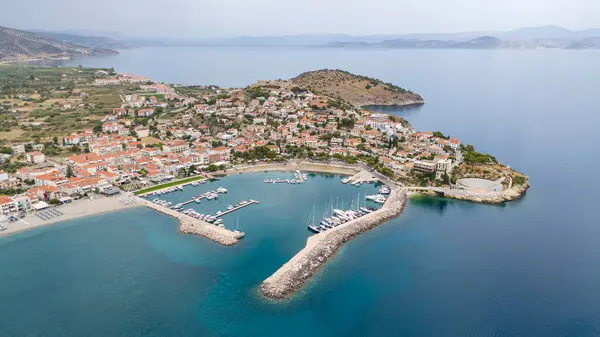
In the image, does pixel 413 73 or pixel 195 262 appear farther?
pixel 413 73

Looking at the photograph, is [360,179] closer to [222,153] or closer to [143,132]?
[222,153]

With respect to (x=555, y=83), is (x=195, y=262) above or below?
below

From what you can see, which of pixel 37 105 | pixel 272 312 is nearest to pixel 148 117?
pixel 37 105

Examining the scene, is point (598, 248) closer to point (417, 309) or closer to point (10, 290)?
point (417, 309)

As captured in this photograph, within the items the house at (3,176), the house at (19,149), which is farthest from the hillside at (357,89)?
the house at (3,176)

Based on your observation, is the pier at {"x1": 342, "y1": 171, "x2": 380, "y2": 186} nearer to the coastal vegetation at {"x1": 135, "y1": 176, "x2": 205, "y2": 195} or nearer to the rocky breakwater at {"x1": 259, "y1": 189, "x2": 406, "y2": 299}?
the rocky breakwater at {"x1": 259, "y1": 189, "x2": 406, "y2": 299}

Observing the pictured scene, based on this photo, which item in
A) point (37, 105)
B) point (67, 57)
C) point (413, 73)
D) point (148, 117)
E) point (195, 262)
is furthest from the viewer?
point (67, 57)

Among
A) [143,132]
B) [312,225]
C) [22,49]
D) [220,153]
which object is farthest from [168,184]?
[22,49]
